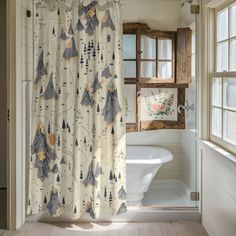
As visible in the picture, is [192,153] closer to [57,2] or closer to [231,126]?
[231,126]

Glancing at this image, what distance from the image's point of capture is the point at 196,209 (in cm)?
373

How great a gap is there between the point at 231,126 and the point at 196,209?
1130mm

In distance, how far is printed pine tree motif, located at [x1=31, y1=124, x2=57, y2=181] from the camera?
352 centimetres

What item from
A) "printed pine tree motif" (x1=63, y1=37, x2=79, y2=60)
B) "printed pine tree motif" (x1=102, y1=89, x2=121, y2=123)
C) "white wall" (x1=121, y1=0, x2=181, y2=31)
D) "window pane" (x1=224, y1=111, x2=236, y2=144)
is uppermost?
"white wall" (x1=121, y1=0, x2=181, y2=31)

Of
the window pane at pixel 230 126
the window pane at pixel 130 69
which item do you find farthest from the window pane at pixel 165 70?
the window pane at pixel 230 126

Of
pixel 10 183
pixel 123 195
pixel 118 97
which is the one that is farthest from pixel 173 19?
pixel 10 183

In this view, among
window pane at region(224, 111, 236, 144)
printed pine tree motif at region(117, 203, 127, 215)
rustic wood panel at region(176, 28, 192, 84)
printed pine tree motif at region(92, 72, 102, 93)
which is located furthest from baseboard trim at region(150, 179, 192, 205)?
printed pine tree motif at region(92, 72, 102, 93)

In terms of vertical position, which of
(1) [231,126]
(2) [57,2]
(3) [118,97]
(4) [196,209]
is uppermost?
(2) [57,2]

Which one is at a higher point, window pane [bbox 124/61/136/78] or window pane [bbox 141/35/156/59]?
window pane [bbox 141/35/156/59]

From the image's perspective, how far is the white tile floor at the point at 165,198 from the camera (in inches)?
151

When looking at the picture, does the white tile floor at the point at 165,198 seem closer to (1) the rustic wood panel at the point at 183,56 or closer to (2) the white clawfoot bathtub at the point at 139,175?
(2) the white clawfoot bathtub at the point at 139,175

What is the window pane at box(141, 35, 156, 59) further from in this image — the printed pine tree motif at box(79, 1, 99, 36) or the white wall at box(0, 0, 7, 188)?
the white wall at box(0, 0, 7, 188)

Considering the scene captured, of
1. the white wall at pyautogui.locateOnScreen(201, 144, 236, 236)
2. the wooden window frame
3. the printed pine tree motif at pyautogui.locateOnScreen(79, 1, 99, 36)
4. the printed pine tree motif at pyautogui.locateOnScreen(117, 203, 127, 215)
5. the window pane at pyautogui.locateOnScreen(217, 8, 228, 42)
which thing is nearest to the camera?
the white wall at pyautogui.locateOnScreen(201, 144, 236, 236)

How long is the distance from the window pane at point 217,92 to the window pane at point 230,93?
15cm
